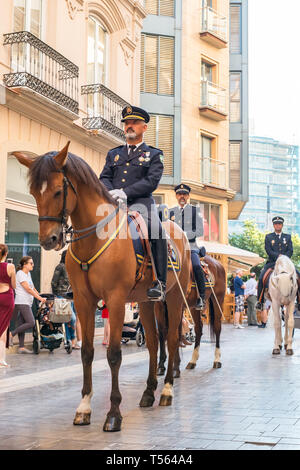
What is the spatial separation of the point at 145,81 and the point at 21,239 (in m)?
17.0

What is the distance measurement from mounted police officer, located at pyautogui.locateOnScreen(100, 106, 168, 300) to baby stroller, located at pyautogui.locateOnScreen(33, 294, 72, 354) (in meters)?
6.73

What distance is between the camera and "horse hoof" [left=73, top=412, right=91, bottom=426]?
6266 millimetres

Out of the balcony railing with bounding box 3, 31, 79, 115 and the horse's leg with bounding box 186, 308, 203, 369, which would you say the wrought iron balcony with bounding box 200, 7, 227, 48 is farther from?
the horse's leg with bounding box 186, 308, 203, 369

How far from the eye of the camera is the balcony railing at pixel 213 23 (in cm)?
3369

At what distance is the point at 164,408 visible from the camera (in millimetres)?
7188

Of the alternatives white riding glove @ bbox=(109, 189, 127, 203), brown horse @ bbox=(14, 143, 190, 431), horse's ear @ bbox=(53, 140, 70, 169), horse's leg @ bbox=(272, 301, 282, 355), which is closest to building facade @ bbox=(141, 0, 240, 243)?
horse's leg @ bbox=(272, 301, 282, 355)

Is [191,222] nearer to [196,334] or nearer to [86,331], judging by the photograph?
[196,334]

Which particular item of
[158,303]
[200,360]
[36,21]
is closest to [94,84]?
[36,21]

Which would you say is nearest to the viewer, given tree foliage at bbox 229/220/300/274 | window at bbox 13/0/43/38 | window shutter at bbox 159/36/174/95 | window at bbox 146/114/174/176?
window at bbox 13/0/43/38

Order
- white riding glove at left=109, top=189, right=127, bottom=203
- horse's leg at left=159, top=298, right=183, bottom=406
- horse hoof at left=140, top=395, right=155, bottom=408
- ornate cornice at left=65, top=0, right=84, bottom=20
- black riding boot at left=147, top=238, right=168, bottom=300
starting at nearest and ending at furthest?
white riding glove at left=109, top=189, right=127, bottom=203 → black riding boot at left=147, top=238, right=168, bottom=300 → horse hoof at left=140, top=395, right=155, bottom=408 → horse's leg at left=159, top=298, right=183, bottom=406 → ornate cornice at left=65, top=0, right=84, bottom=20

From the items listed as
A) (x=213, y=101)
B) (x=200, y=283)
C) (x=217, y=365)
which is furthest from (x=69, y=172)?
(x=213, y=101)

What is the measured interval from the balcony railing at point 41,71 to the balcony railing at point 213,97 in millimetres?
16143

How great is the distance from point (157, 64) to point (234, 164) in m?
9.46

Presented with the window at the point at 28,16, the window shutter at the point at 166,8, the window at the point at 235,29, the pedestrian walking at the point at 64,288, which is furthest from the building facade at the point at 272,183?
the pedestrian walking at the point at 64,288
